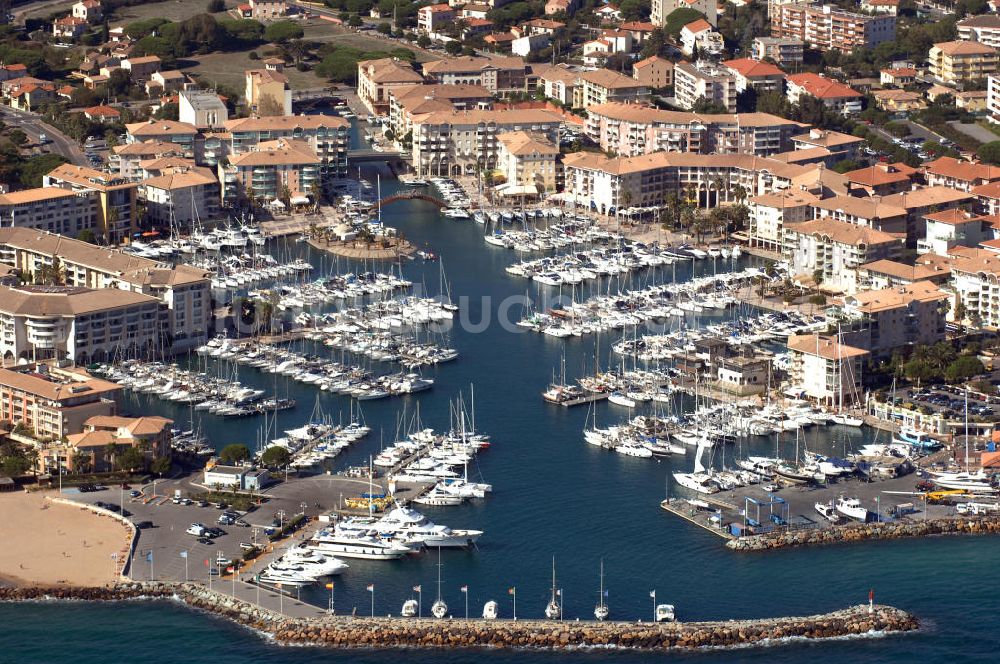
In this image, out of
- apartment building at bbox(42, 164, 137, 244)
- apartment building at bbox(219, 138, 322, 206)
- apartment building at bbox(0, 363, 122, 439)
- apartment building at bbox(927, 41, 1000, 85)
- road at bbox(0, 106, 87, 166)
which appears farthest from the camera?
apartment building at bbox(927, 41, 1000, 85)

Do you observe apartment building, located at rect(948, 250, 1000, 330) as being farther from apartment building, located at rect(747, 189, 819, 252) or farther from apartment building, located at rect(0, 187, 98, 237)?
apartment building, located at rect(0, 187, 98, 237)

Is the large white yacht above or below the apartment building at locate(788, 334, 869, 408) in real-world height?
below

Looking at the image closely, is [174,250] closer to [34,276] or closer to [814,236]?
[34,276]

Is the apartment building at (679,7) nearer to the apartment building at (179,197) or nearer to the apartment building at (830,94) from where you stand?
the apartment building at (830,94)

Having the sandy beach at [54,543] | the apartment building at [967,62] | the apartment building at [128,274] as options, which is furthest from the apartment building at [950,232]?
the sandy beach at [54,543]

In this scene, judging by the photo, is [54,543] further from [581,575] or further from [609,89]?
[609,89]

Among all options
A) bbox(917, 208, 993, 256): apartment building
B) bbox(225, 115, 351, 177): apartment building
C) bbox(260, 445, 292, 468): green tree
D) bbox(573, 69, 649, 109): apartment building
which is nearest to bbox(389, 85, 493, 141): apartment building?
bbox(573, 69, 649, 109): apartment building

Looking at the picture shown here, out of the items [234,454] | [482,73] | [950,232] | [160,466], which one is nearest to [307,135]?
[482,73]
